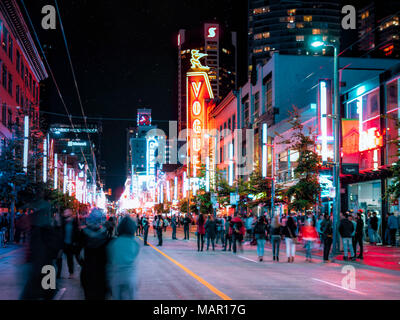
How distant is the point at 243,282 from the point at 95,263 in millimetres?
6301

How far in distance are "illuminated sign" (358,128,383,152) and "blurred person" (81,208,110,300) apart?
81.2 ft

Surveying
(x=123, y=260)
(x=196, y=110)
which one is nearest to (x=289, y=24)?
(x=196, y=110)

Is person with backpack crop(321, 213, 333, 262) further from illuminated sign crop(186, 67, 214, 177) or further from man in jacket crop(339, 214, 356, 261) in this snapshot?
illuminated sign crop(186, 67, 214, 177)

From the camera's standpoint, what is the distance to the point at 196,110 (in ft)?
257

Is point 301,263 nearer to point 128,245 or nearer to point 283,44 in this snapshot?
point 128,245

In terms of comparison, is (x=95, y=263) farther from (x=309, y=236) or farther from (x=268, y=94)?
(x=268, y=94)

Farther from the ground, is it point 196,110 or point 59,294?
point 196,110

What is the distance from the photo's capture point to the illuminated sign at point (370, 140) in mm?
30594

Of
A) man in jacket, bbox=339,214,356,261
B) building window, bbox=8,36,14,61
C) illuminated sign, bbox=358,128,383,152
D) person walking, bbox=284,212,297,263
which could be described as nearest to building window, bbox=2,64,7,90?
building window, bbox=8,36,14,61

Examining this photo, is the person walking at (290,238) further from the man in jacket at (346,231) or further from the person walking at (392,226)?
the person walking at (392,226)

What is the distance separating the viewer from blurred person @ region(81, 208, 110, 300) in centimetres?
831

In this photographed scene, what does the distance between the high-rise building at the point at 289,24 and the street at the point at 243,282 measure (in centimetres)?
16950

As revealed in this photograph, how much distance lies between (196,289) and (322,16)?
187m

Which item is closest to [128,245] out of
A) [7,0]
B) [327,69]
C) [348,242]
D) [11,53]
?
[348,242]
